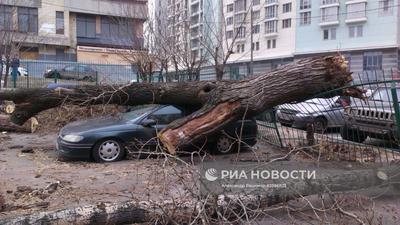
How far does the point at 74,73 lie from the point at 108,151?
18.0 m

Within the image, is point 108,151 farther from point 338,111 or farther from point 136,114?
point 338,111

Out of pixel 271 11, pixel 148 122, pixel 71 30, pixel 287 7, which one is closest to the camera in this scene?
pixel 148 122

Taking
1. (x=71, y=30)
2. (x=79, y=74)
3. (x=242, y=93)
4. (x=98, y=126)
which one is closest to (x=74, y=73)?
(x=79, y=74)

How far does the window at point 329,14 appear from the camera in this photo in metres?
62.7

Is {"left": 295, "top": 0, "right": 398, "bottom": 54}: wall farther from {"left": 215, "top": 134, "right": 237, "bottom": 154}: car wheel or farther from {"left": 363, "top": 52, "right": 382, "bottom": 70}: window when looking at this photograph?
{"left": 215, "top": 134, "right": 237, "bottom": 154}: car wheel

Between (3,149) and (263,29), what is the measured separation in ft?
209

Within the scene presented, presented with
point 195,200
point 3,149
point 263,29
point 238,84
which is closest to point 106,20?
point 263,29

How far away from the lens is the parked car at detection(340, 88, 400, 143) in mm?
8437

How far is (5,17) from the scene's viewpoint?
932 inches

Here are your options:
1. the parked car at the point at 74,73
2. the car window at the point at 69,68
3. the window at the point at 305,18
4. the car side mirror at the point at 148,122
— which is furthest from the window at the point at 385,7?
the car side mirror at the point at 148,122

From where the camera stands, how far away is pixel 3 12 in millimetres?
24078

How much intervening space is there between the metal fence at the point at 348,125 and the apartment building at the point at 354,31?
154ft

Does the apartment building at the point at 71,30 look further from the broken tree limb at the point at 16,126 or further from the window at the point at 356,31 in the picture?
the broken tree limb at the point at 16,126

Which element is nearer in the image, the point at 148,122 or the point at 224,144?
the point at 148,122
